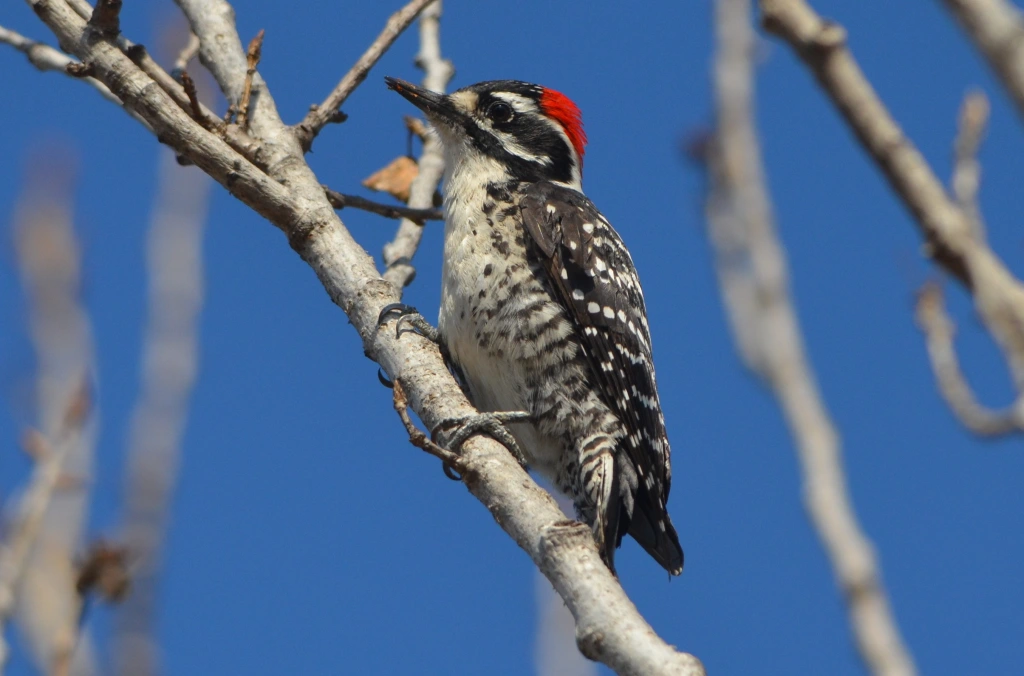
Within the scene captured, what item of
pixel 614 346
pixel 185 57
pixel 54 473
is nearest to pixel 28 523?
pixel 54 473

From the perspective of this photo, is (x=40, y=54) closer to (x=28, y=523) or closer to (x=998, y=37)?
(x=28, y=523)

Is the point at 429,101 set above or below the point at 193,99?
above

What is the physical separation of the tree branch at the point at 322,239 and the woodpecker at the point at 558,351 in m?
0.88

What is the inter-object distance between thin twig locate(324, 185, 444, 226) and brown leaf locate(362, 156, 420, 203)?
16.0 inches

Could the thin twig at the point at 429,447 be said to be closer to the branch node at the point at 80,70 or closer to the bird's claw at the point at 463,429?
the bird's claw at the point at 463,429

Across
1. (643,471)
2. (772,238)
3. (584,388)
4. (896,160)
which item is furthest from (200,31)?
(896,160)

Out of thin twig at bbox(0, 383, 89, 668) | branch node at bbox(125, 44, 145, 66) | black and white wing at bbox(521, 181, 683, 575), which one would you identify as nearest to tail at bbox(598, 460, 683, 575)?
black and white wing at bbox(521, 181, 683, 575)

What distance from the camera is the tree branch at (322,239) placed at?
313cm

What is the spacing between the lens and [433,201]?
18.6ft

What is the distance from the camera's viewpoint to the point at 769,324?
83.3 inches

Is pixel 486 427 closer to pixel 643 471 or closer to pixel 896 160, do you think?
pixel 643 471

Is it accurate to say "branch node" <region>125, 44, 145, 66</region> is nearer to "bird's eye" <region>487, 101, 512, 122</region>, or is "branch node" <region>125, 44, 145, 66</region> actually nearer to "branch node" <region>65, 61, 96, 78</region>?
"branch node" <region>65, 61, 96, 78</region>

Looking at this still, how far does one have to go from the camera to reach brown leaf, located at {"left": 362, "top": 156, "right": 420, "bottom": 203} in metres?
5.66

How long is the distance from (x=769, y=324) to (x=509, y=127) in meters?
3.86
